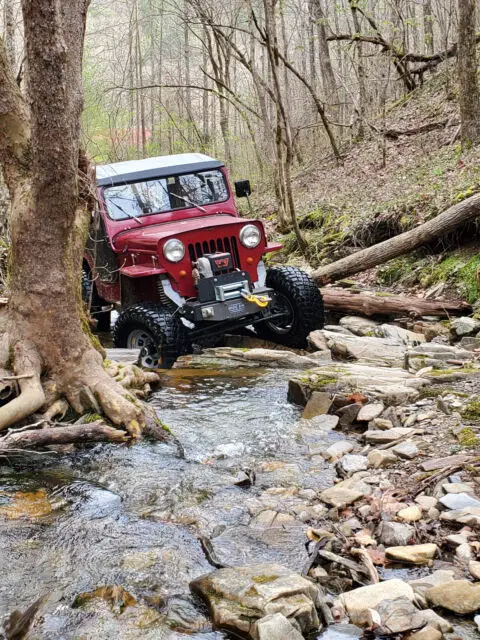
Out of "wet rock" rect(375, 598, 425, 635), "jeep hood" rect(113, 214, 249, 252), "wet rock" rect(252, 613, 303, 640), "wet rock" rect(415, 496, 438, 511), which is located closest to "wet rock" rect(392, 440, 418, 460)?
"wet rock" rect(415, 496, 438, 511)

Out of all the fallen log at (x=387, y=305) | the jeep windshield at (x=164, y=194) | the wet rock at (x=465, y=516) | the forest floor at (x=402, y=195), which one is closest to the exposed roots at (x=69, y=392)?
the wet rock at (x=465, y=516)

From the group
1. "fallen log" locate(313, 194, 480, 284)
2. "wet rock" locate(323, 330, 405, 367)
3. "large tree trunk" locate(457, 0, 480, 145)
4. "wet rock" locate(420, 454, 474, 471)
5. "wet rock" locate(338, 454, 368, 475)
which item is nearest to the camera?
"wet rock" locate(420, 454, 474, 471)

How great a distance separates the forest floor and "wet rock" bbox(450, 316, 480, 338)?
804mm

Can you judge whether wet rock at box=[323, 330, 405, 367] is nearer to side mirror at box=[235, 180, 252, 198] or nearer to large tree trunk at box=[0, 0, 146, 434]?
side mirror at box=[235, 180, 252, 198]

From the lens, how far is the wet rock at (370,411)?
4936 mm

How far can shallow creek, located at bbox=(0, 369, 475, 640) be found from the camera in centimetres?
264

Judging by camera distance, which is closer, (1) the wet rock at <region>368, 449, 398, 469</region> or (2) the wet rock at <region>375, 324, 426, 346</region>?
(1) the wet rock at <region>368, 449, 398, 469</region>

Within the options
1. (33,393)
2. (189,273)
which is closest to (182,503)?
(33,393)

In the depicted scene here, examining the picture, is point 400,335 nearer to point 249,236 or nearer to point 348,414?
point 249,236

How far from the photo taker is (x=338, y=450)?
14.6 ft

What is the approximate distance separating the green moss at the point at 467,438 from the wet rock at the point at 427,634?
179 centimetres

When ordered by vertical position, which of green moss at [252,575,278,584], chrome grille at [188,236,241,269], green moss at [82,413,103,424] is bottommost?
green moss at [252,575,278,584]

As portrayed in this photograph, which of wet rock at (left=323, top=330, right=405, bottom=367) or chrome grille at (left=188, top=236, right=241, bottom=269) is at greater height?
chrome grille at (left=188, top=236, right=241, bottom=269)

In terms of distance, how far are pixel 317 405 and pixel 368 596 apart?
2.79 m
